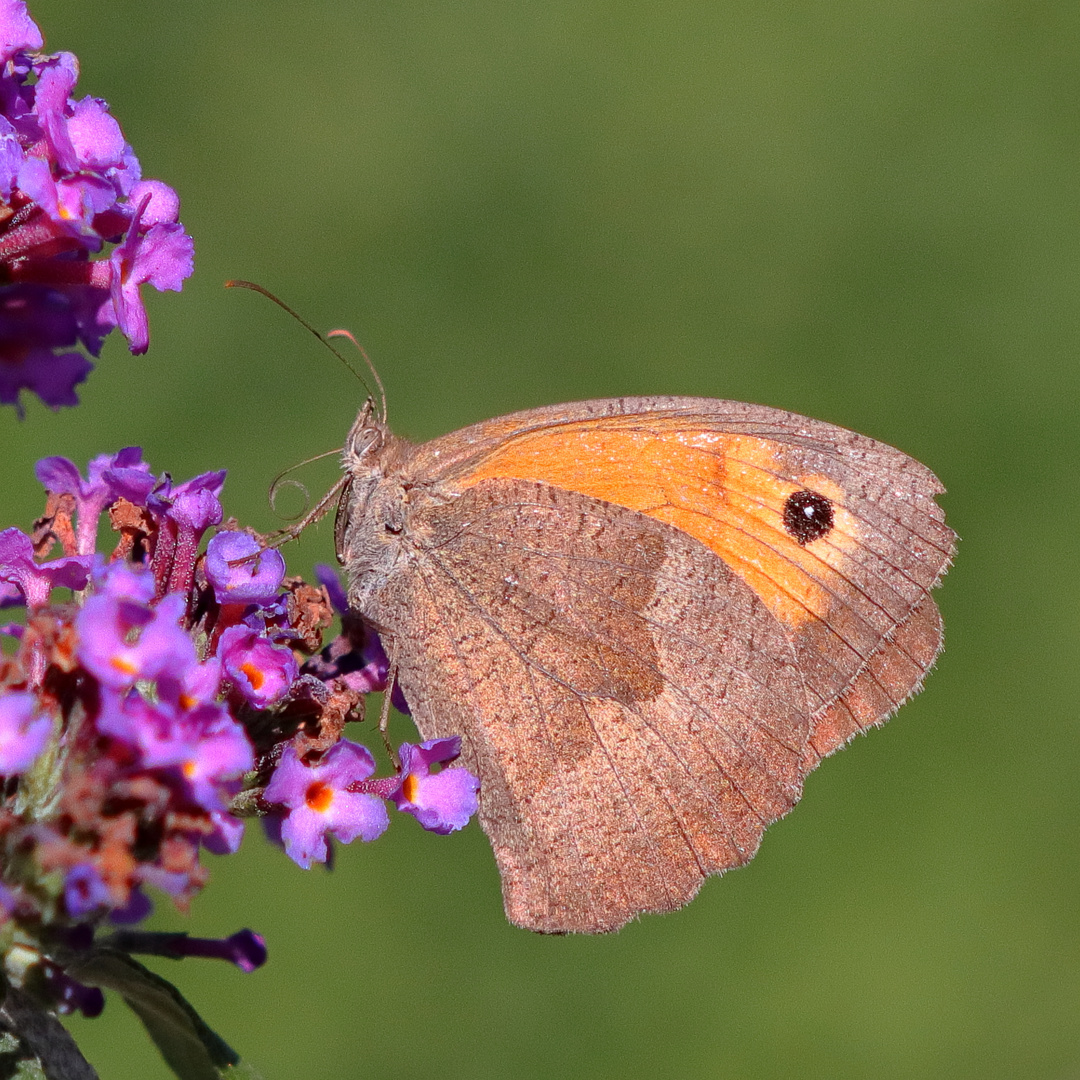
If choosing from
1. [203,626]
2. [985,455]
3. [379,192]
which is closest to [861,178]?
[985,455]

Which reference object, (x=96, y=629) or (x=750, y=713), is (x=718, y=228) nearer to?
(x=750, y=713)

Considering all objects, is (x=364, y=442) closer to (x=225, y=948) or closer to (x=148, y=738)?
(x=225, y=948)

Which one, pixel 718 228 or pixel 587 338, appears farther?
pixel 718 228

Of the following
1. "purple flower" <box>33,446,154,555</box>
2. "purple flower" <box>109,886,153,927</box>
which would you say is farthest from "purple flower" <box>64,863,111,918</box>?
"purple flower" <box>33,446,154,555</box>

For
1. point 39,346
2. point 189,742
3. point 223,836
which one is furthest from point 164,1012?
point 39,346

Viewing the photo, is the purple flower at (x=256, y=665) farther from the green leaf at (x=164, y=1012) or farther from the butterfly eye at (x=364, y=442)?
the butterfly eye at (x=364, y=442)

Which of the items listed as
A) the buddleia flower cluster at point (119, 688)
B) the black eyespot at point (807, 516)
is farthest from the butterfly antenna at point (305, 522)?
the black eyespot at point (807, 516)
